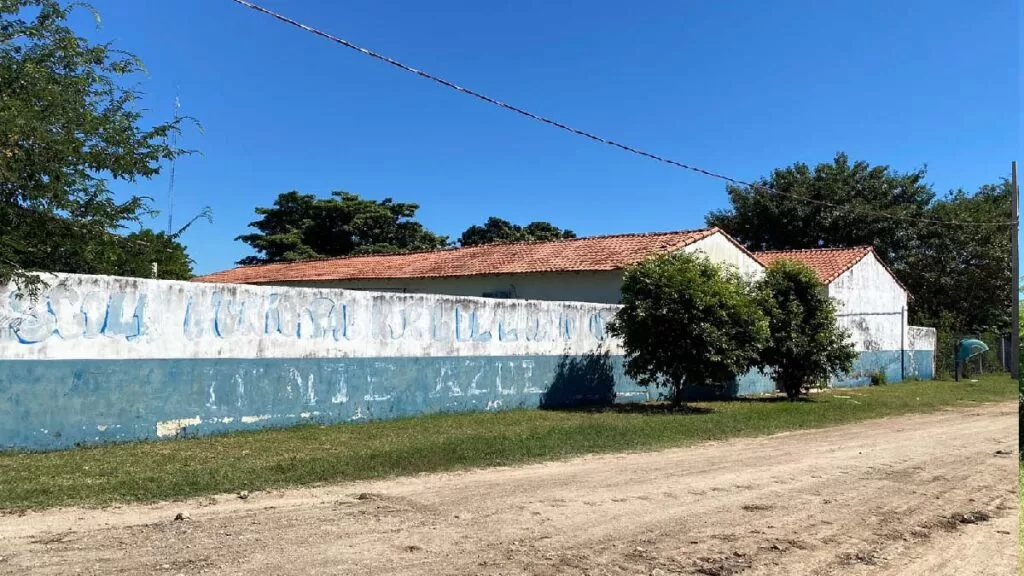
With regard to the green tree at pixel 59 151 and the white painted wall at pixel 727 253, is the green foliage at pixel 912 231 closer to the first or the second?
the white painted wall at pixel 727 253

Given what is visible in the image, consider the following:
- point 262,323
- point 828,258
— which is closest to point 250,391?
point 262,323

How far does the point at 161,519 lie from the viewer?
6.53 meters

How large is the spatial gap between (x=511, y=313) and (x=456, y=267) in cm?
819

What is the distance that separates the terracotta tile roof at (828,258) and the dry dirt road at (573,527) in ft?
54.2

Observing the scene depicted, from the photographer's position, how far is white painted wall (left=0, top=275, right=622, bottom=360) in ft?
32.3

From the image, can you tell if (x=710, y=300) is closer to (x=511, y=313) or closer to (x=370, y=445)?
(x=511, y=313)

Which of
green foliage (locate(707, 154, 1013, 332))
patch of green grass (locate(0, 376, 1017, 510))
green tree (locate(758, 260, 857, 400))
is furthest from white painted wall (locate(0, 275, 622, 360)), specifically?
green foliage (locate(707, 154, 1013, 332))

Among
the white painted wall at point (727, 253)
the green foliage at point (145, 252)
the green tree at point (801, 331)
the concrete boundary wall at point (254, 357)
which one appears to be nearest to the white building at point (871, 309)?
the white painted wall at point (727, 253)

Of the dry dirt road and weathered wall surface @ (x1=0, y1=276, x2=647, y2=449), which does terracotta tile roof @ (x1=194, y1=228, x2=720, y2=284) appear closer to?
weathered wall surface @ (x1=0, y1=276, x2=647, y2=449)

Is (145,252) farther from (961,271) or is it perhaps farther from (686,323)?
(961,271)

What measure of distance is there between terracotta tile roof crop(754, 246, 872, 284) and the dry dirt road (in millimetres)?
16527

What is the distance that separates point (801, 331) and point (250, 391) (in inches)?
539

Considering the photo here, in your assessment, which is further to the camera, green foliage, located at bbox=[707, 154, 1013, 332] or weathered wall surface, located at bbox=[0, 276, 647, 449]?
green foliage, located at bbox=[707, 154, 1013, 332]

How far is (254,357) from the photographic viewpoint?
39.1 ft
